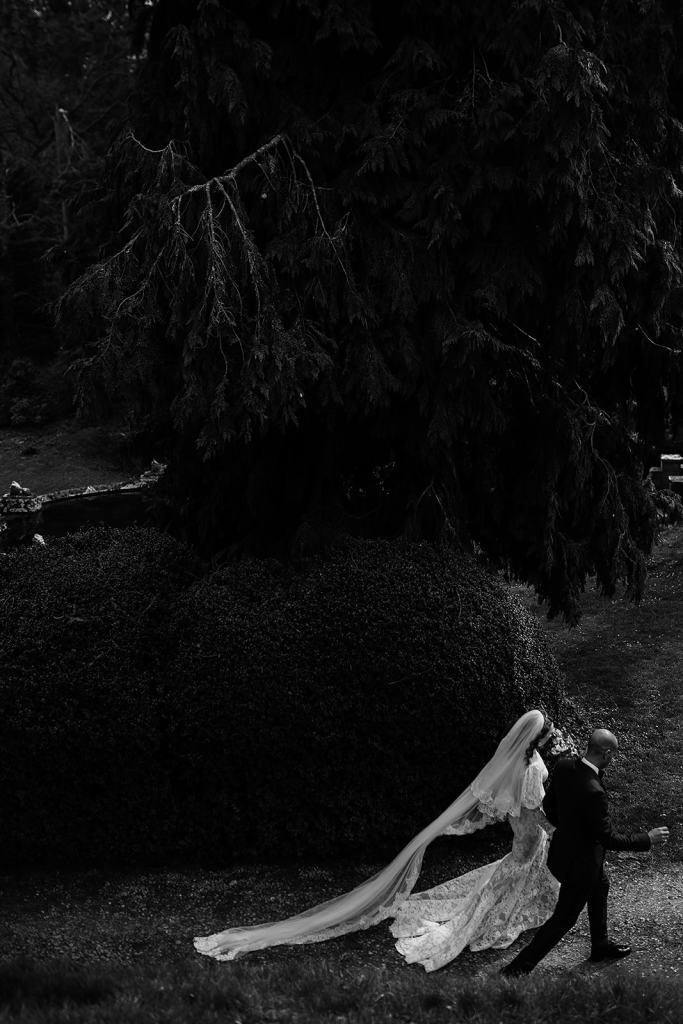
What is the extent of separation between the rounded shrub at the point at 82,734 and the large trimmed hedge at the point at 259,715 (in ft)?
0.04

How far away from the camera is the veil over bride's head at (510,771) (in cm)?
753

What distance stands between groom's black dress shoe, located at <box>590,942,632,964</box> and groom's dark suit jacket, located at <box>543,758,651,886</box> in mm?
677

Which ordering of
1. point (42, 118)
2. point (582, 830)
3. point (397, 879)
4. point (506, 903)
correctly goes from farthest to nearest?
point (42, 118)
point (397, 879)
point (506, 903)
point (582, 830)

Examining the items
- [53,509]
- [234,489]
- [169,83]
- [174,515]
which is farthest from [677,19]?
[53,509]

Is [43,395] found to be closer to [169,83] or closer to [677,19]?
[169,83]

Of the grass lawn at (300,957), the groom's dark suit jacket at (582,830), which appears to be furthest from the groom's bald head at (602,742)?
the grass lawn at (300,957)

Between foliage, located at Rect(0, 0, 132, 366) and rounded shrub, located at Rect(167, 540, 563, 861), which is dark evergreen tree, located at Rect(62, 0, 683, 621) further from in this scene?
foliage, located at Rect(0, 0, 132, 366)

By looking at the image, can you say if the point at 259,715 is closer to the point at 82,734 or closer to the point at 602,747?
the point at 82,734

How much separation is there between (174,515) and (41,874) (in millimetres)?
3733

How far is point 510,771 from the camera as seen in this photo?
300 inches

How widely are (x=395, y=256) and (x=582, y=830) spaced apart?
5.03 metres

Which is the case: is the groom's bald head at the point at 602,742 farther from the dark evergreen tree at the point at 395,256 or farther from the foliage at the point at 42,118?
the foliage at the point at 42,118

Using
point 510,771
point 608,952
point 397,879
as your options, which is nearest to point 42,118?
point 397,879

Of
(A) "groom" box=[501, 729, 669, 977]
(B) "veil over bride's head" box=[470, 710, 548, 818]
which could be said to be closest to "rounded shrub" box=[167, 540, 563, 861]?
(B) "veil over bride's head" box=[470, 710, 548, 818]
